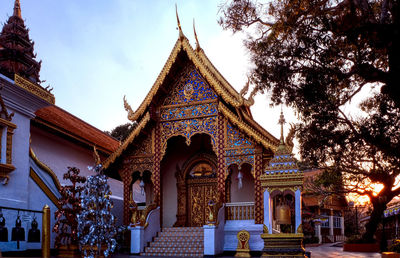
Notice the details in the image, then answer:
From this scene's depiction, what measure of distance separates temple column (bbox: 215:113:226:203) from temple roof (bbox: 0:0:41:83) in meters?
5.68

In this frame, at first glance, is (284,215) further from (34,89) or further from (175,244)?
(34,89)

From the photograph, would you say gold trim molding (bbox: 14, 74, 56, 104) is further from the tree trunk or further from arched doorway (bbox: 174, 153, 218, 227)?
the tree trunk

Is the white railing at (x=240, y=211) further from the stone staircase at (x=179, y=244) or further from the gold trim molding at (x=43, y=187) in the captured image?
the gold trim molding at (x=43, y=187)

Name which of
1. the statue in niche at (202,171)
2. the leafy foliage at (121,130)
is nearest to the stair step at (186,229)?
the statue in niche at (202,171)

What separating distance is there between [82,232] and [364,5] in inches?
261

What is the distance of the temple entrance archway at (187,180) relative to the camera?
13.8m

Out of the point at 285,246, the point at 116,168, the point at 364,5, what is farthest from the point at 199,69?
the point at 364,5

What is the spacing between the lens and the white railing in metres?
12.0

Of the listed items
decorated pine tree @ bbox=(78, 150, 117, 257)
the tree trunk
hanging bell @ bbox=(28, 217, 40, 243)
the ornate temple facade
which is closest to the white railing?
the ornate temple facade

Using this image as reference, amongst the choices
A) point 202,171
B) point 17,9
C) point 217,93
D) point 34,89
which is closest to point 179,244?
point 202,171

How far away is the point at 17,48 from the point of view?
43.7 feet

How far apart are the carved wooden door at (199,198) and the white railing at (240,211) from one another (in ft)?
4.66

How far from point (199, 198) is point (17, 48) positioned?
7.35m

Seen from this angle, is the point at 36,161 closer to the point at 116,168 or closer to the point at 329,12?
the point at 116,168
